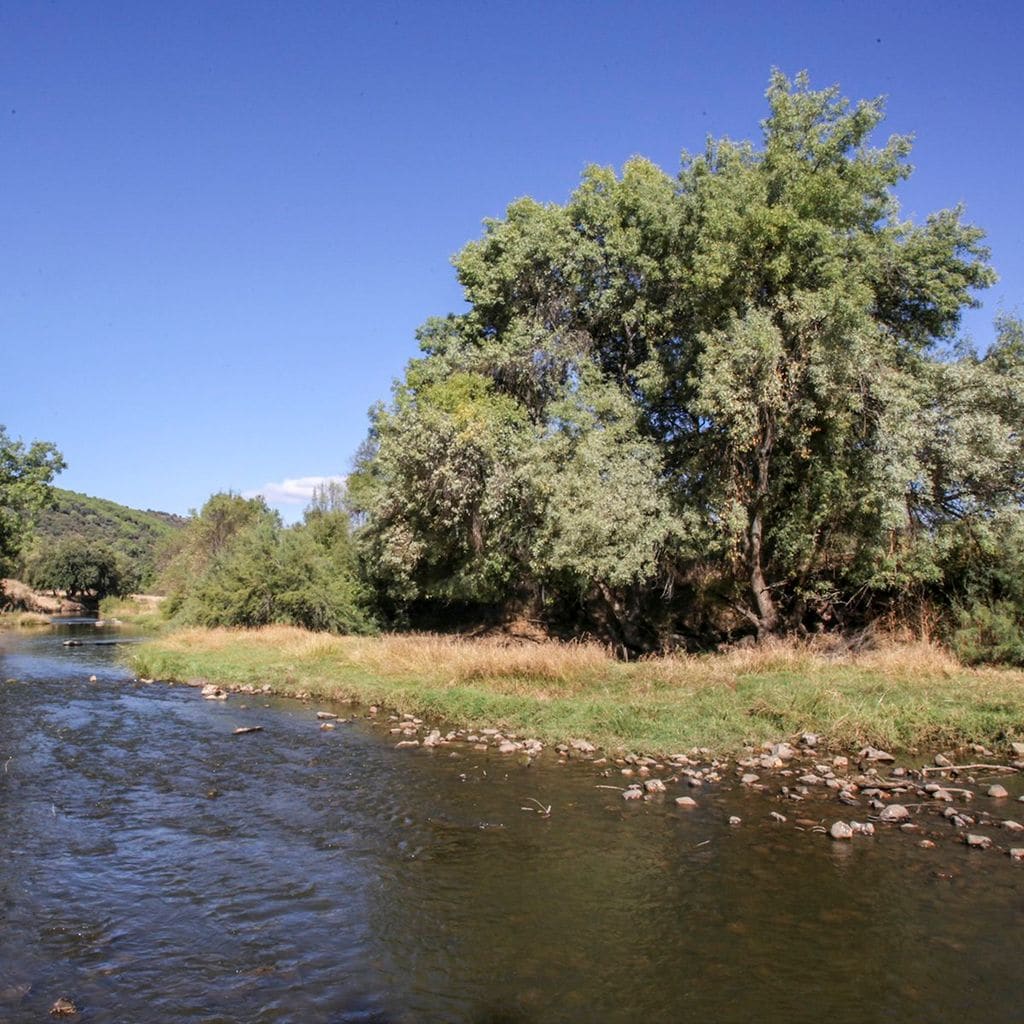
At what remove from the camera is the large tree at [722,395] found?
2125cm

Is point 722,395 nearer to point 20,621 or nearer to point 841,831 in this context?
point 841,831

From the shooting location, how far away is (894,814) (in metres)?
10.8

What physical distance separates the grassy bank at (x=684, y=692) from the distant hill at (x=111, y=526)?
335 feet

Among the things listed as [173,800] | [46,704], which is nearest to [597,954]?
[173,800]

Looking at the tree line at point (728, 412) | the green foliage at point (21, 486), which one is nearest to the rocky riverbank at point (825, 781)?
the tree line at point (728, 412)

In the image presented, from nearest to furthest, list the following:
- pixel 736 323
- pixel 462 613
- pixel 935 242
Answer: pixel 736 323, pixel 935 242, pixel 462 613

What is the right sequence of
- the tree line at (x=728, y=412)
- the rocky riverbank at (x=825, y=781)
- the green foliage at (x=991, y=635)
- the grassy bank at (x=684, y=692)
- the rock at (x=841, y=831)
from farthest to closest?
1. the tree line at (x=728, y=412)
2. the green foliage at (x=991, y=635)
3. the grassy bank at (x=684, y=692)
4. the rocky riverbank at (x=825, y=781)
5. the rock at (x=841, y=831)

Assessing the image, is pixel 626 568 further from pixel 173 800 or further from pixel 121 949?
pixel 121 949

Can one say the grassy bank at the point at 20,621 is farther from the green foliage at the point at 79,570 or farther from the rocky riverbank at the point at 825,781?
the rocky riverbank at the point at 825,781

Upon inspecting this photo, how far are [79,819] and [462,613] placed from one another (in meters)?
27.2

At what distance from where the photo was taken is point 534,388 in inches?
1139

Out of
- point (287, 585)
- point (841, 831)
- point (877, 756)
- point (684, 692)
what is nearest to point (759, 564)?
point (684, 692)

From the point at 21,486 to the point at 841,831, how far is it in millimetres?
54467

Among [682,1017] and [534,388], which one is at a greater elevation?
[534,388]
